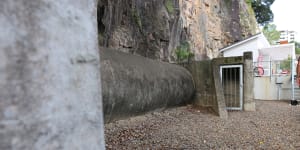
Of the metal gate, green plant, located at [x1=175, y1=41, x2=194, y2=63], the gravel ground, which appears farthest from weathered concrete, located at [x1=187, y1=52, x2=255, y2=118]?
green plant, located at [x1=175, y1=41, x2=194, y2=63]

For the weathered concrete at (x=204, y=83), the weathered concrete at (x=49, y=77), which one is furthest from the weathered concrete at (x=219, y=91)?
the weathered concrete at (x=49, y=77)

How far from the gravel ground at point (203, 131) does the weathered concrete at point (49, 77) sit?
255 centimetres

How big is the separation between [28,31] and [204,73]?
20.4 feet

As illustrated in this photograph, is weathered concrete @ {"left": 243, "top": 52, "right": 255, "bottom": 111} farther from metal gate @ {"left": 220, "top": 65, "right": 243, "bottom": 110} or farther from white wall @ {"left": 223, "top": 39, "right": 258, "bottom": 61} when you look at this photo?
white wall @ {"left": 223, "top": 39, "right": 258, "bottom": 61}

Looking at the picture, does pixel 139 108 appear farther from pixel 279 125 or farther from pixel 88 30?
pixel 88 30

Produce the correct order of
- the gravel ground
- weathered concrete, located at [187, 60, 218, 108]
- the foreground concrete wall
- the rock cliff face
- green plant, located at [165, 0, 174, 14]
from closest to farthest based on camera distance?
the gravel ground < the foreground concrete wall < the rock cliff face < weathered concrete, located at [187, 60, 218, 108] < green plant, located at [165, 0, 174, 14]

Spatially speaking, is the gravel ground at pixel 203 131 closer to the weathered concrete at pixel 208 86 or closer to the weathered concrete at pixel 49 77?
the weathered concrete at pixel 208 86

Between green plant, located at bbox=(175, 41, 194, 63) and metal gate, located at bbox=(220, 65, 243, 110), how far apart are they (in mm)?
2155

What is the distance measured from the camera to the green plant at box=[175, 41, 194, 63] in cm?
879

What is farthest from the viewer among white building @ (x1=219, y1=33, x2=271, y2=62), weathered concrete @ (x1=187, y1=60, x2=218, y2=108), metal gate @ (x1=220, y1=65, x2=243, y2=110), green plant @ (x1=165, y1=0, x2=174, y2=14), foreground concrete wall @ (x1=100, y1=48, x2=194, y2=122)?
white building @ (x1=219, y1=33, x2=271, y2=62)

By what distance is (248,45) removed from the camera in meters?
14.1

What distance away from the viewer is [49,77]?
2.14ft

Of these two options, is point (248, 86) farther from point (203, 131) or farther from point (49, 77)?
point (49, 77)

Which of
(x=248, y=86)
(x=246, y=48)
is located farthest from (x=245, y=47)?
(x=248, y=86)
